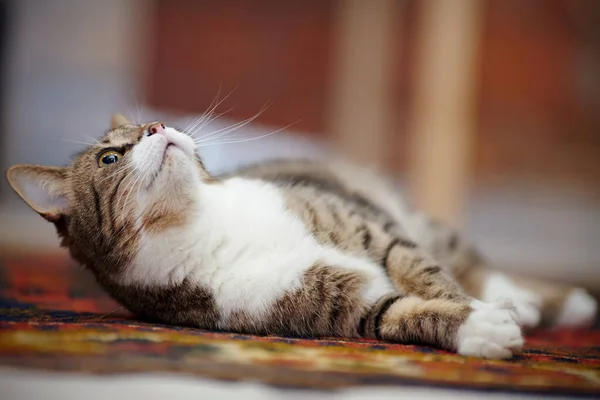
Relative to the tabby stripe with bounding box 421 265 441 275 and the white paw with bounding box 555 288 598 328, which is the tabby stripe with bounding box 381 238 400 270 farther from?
the white paw with bounding box 555 288 598 328

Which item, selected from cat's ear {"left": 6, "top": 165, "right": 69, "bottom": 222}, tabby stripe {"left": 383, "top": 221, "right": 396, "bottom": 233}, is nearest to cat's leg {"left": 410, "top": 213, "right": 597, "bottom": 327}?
tabby stripe {"left": 383, "top": 221, "right": 396, "bottom": 233}

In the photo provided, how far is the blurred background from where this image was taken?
261 centimetres

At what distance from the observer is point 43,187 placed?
123 centimetres

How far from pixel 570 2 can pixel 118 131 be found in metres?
3.20

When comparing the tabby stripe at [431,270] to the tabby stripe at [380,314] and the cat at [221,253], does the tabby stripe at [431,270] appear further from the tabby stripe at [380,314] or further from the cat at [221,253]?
the tabby stripe at [380,314]

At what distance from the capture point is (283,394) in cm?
72

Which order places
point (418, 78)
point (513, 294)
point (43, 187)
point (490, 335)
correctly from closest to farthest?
point (490, 335) → point (43, 187) → point (513, 294) → point (418, 78)

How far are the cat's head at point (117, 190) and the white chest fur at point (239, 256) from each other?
0.04 meters

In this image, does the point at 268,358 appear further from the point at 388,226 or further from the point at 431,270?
A: the point at 388,226

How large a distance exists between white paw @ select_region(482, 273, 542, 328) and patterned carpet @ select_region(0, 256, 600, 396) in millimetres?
346

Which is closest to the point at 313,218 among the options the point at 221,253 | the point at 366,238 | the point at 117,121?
the point at 366,238

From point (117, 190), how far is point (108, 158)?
0.29 ft

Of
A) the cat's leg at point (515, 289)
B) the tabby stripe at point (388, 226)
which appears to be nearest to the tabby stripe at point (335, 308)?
the tabby stripe at point (388, 226)

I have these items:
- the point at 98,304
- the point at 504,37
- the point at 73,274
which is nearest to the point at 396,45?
the point at 504,37
